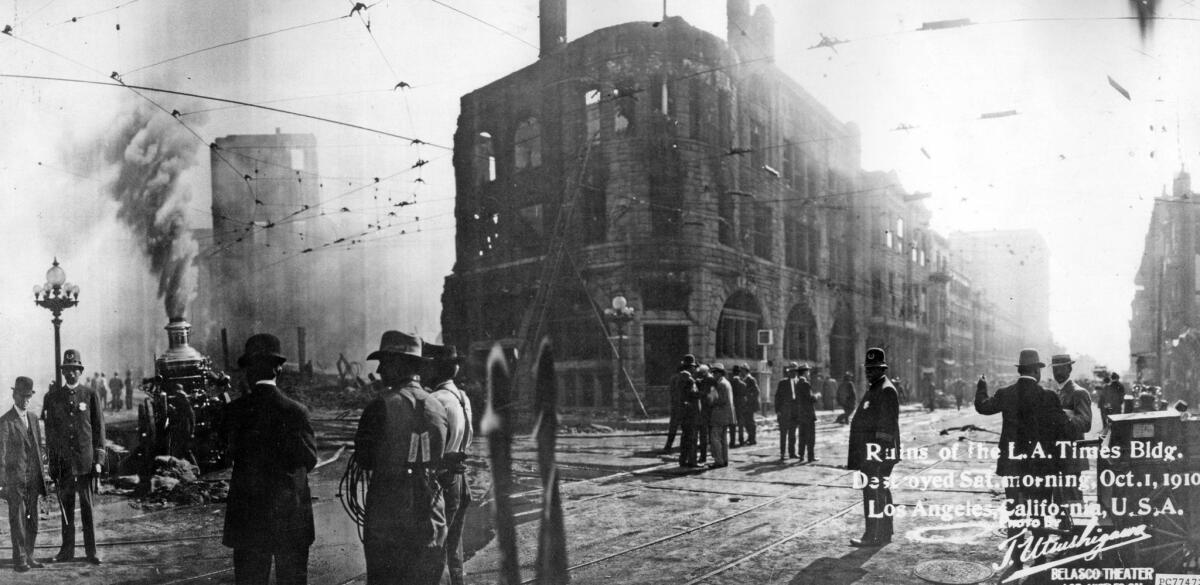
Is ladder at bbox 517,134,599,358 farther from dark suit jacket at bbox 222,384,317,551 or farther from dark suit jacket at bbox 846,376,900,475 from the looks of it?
dark suit jacket at bbox 222,384,317,551

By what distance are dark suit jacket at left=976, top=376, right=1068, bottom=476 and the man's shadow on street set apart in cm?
145

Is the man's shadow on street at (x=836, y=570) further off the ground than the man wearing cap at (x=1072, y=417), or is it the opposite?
the man wearing cap at (x=1072, y=417)

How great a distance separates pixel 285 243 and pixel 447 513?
90.1 ft

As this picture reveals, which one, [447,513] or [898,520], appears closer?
[447,513]

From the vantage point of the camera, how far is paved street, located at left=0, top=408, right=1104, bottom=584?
5883mm

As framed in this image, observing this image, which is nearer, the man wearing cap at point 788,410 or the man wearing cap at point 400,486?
the man wearing cap at point 400,486

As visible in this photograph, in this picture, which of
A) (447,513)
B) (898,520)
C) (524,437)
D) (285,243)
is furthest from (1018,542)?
(285,243)

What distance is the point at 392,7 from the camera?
11383 millimetres

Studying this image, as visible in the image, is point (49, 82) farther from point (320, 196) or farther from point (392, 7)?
point (320, 196)

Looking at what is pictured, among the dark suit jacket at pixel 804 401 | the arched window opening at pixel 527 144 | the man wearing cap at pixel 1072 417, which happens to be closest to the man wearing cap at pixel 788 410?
the dark suit jacket at pixel 804 401

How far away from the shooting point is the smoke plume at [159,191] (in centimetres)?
1317

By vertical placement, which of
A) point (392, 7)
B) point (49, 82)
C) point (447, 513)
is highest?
point (392, 7)

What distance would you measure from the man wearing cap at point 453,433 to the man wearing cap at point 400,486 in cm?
85

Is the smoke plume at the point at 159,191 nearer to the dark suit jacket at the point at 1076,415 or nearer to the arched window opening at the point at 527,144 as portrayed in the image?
the arched window opening at the point at 527,144
